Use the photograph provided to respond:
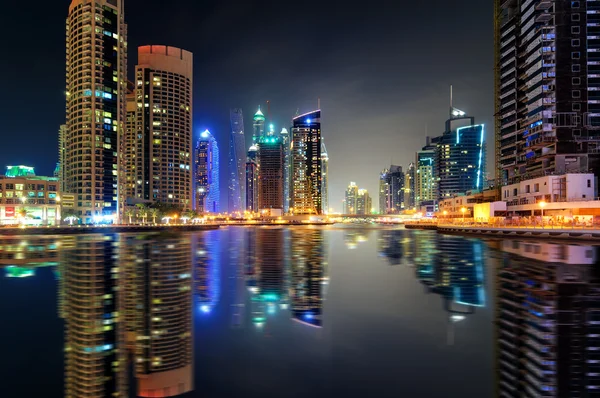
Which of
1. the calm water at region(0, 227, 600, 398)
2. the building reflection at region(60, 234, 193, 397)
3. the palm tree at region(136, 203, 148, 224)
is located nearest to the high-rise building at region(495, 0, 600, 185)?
the calm water at region(0, 227, 600, 398)

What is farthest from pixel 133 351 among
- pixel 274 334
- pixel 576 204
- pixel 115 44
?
pixel 115 44

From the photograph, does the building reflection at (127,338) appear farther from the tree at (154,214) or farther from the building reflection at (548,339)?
the tree at (154,214)

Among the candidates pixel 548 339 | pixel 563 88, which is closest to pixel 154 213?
pixel 563 88

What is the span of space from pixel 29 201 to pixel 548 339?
544 feet

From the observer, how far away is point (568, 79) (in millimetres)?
103938

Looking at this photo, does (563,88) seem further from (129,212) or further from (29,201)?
(29,201)

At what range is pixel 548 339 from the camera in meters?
9.95

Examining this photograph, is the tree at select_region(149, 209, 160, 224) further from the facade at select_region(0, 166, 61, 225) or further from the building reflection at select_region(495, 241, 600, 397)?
the building reflection at select_region(495, 241, 600, 397)

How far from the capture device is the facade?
13175 cm

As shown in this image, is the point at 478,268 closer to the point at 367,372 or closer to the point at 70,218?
the point at 367,372

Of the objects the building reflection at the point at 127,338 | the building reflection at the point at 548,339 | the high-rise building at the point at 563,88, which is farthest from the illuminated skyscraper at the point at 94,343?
the high-rise building at the point at 563,88

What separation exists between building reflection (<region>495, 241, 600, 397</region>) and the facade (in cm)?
15502

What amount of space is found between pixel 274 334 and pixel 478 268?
21.2 meters

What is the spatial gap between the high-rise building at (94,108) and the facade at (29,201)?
38.5 feet
